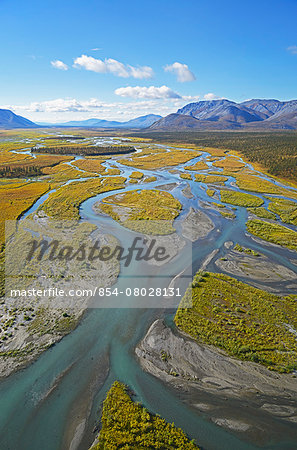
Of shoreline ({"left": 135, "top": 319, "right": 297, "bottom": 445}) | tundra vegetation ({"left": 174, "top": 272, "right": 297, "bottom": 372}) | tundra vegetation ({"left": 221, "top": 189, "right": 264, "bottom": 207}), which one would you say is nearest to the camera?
shoreline ({"left": 135, "top": 319, "right": 297, "bottom": 445})

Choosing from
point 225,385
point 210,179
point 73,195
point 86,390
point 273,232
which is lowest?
point 86,390

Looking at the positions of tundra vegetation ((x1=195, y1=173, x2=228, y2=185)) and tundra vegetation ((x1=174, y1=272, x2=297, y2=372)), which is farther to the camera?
tundra vegetation ((x1=195, y1=173, x2=228, y2=185))

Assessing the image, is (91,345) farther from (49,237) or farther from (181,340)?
(49,237)

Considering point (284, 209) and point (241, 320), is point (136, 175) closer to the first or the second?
point (284, 209)


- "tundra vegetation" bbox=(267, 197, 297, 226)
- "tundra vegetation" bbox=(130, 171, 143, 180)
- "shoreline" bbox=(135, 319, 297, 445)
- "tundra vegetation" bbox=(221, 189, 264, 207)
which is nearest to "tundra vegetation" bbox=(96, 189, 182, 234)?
"tundra vegetation" bbox=(221, 189, 264, 207)

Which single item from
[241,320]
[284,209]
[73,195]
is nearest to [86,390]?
[241,320]

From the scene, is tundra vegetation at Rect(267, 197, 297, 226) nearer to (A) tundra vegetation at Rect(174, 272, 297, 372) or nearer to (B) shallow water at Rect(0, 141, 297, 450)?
(A) tundra vegetation at Rect(174, 272, 297, 372)

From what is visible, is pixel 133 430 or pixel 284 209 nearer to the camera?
pixel 133 430

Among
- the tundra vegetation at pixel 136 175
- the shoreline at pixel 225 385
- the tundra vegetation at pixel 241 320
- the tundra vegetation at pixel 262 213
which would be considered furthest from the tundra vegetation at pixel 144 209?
the shoreline at pixel 225 385
